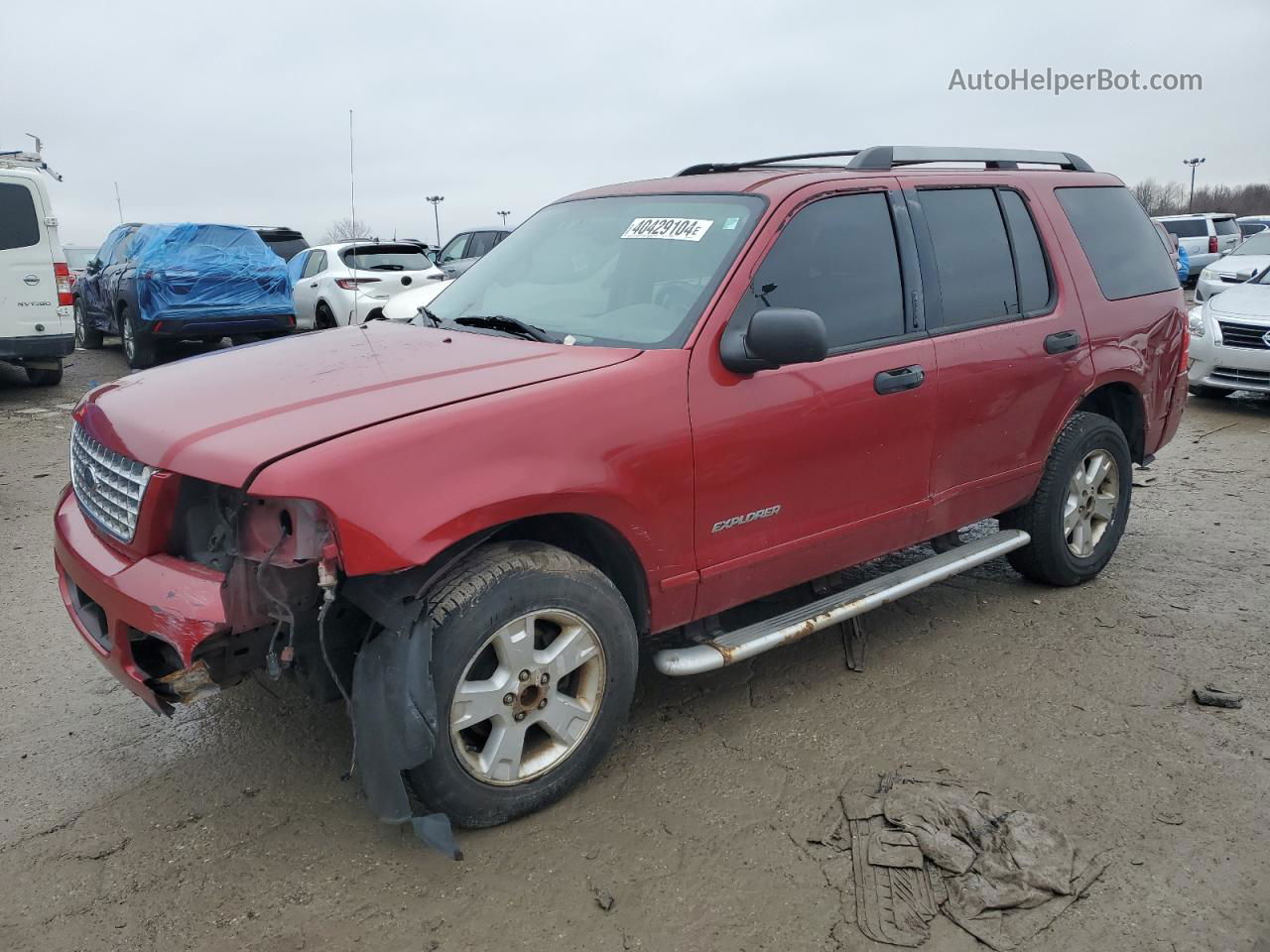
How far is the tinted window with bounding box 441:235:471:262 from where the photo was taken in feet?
52.4

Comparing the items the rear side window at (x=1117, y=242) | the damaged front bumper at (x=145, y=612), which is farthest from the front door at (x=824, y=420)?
the damaged front bumper at (x=145, y=612)

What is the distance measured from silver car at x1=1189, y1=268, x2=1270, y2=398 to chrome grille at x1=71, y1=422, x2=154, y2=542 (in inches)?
381

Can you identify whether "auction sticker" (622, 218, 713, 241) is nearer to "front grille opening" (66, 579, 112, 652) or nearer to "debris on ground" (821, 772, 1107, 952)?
"debris on ground" (821, 772, 1107, 952)

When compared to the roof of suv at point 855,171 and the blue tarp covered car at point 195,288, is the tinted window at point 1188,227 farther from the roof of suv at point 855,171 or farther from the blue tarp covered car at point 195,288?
the roof of suv at point 855,171

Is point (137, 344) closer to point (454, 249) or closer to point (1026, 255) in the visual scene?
point (454, 249)

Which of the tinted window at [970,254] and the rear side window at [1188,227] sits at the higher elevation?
the tinted window at [970,254]

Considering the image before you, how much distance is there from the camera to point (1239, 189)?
287ft

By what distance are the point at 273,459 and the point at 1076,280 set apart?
3583mm

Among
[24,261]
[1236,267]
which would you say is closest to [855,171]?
[24,261]

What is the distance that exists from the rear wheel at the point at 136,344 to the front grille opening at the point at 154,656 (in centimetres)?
987

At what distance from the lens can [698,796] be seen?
3.13m

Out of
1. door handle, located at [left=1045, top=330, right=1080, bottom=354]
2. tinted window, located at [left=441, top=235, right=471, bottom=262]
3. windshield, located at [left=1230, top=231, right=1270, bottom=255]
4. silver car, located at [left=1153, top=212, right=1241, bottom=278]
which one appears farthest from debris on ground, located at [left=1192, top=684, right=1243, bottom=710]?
silver car, located at [left=1153, top=212, right=1241, bottom=278]

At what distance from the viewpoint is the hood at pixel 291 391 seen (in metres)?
2.61

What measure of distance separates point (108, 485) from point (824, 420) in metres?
2.27
